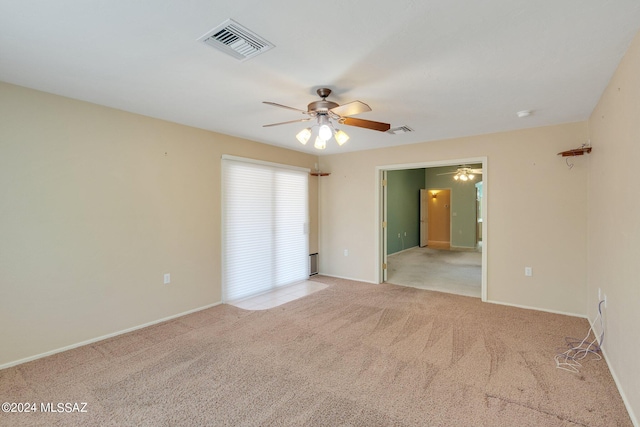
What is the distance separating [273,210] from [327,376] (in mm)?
3181

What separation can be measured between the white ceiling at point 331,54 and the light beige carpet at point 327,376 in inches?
97.6

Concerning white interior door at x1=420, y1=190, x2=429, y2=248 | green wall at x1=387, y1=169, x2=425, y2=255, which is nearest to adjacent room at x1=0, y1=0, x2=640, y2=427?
green wall at x1=387, y1=169, x2=425, y2=255

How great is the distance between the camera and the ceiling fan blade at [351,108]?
2.39 metres

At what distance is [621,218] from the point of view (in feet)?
7.15

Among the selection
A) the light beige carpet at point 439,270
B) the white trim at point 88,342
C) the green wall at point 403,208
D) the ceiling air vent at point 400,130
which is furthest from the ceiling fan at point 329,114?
the green wall at point 403,208

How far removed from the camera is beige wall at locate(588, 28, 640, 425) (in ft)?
6.13

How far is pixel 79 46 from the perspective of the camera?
2.00m

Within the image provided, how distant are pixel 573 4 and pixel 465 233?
9.13 m

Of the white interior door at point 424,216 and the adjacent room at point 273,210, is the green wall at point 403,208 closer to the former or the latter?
the white interior door at point 424,216

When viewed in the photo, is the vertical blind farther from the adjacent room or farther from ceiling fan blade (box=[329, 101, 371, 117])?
ceiling fan blade (box=[329, 101, 371, 117])

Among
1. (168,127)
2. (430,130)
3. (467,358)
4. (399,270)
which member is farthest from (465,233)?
(168,127)

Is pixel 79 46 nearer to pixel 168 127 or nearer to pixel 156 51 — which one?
pixel 156 51

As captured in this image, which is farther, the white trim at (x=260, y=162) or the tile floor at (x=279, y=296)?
the white trim at (x=260, y=162)

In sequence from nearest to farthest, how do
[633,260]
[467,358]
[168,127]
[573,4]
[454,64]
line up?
[573,4] → [633,260] → [454,64] → [467,358] → [168,127]
